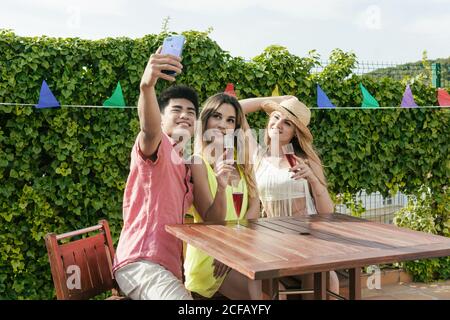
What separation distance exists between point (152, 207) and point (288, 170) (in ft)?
3.34

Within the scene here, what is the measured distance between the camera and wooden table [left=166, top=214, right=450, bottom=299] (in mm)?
1676

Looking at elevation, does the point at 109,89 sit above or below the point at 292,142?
above

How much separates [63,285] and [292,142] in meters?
1.77

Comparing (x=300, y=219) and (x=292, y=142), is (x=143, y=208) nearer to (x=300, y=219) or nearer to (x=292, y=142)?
(x=300, y=219)

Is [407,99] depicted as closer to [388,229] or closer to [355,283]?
[388,229]

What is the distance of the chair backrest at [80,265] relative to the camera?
2.19 meters

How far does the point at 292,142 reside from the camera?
3266 mm

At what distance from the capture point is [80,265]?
2359mm

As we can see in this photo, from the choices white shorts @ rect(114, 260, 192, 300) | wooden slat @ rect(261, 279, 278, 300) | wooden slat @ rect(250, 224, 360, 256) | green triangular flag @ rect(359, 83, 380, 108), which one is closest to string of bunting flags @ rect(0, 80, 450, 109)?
green triangular flag @ rect(359, 83, 380, 108)

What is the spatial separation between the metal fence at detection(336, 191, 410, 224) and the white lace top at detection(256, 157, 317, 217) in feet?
6.44

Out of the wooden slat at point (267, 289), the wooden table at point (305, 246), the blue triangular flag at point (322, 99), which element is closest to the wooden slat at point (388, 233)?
the wooden table at point (305, 246)

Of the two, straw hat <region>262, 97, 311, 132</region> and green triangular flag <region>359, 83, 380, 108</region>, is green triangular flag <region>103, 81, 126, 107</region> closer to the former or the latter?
straw hat <region>262, 97, 311, 132</region>

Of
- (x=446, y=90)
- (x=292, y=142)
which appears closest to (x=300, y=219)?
(x=292, y=142)

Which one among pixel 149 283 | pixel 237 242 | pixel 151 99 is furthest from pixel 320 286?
pixel 151 99
